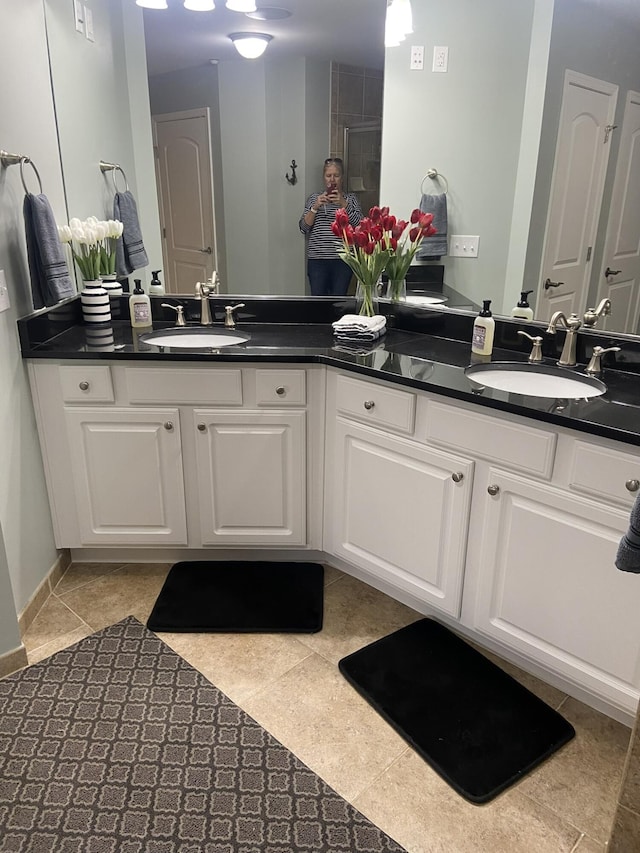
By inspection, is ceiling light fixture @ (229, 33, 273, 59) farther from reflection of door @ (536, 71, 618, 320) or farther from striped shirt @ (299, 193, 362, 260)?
reflection of door @ (536, 71, 618, 320)

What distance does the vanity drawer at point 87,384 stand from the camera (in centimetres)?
217

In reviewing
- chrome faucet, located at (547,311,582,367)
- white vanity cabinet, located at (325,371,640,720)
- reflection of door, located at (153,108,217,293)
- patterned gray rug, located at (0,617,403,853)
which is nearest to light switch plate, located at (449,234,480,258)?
chrome faucet, located at (547,311,582,367)

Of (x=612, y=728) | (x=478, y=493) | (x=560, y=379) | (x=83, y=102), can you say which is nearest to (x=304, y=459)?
(x=478, y=493)

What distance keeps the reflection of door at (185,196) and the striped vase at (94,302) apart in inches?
10.7

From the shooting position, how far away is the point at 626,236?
1925mm

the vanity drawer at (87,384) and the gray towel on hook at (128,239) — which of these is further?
the gray towel on hook at (128,239)

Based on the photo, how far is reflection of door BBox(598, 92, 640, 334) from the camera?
1874mm

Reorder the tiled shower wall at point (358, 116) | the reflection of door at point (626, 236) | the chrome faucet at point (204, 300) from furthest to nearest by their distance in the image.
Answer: the chrome faucet at point (204, 300) < the tiled shower wall at point (358, 116) < the reflection of door at point (626, 236)

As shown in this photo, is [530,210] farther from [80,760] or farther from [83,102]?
[80,760]

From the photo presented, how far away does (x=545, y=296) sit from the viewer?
2.16 m

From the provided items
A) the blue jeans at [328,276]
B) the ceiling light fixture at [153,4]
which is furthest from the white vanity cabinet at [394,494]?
the ceiling light fixture at [153,4]

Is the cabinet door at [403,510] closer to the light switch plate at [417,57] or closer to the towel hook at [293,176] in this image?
the towel hook at [293,176]

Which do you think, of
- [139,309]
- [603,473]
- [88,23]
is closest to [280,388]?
[139,309]

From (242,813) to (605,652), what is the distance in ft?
3.34
